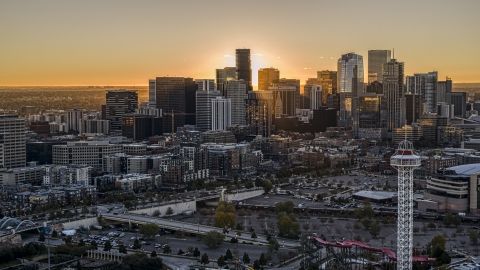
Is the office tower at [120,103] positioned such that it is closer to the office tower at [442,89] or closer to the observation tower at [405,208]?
the office tower at [442,89]

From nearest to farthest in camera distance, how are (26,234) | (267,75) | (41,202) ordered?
(26,234) → (41,202) → (267,75)

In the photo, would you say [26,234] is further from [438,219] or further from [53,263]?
[438,219]

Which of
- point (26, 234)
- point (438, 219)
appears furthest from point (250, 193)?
point (26, 234)

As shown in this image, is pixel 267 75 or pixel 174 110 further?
pixel 267 75

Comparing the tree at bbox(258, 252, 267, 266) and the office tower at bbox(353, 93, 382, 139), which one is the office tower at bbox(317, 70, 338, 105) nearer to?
the office tower at bbox(353, 93, 382, 139)

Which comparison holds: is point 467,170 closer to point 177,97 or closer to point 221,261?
point 221,261

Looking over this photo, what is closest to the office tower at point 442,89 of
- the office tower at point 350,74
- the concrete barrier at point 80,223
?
the office tower at point 350,74

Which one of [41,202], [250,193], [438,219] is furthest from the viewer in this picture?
[250,193]

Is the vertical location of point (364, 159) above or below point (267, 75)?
below

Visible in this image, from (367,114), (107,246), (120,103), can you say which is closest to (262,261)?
(107,246)
